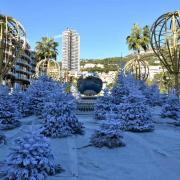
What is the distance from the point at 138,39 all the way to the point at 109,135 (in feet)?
115

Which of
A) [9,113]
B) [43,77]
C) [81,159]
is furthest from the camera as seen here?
[43,77]

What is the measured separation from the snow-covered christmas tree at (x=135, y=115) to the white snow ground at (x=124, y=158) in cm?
51

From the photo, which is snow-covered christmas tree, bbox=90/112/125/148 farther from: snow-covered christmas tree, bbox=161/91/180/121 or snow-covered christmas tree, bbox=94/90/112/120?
snow-covered christmas tree, bbox=161/91/180/121

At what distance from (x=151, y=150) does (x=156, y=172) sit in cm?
236

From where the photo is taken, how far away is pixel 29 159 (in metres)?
8.46

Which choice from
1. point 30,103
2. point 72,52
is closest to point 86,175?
point 30,103

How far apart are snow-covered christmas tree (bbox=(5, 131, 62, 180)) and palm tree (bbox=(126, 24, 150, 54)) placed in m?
38.5

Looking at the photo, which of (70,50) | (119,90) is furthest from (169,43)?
(70,50)

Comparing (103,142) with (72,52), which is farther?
(72,52)

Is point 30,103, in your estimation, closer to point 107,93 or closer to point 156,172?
point 107,93

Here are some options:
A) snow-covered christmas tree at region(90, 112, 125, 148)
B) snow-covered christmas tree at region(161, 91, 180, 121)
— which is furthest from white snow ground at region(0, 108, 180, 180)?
snow-covered christmas tree at region(161, 91, 180, 121)

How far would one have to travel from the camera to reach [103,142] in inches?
494

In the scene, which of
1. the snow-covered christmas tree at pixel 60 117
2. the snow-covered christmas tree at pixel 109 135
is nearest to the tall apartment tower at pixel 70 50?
the snow-covered christmas tree at pixel 60 117

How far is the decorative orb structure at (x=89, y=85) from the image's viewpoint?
1112 inches
